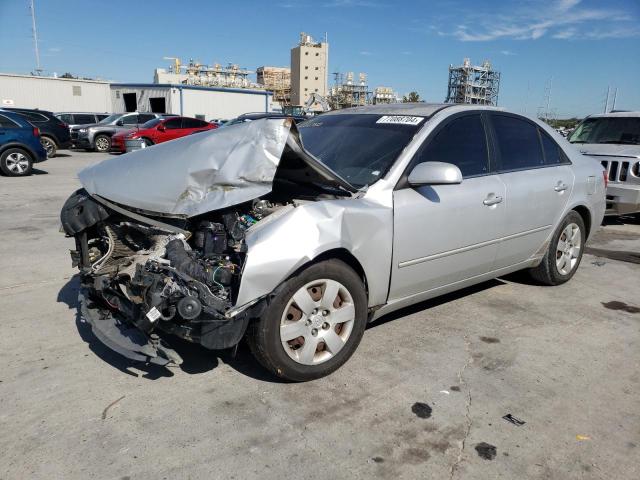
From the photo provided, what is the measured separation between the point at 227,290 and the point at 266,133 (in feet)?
3.19

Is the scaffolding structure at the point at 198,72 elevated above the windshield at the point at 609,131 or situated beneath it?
elevated above

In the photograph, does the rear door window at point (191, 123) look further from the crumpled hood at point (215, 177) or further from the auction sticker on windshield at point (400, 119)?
the crumpled hood at point (215, 177)

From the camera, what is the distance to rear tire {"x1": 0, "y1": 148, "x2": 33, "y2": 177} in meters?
12.6

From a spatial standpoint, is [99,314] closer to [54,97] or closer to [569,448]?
[569,448]

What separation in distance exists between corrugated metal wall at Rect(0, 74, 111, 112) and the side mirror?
121 feet

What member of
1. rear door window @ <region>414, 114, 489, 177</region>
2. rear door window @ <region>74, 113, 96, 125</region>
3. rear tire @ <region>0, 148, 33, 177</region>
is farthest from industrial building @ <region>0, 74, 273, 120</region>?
rear door window @ <region>414, 114, 489, 177</region>

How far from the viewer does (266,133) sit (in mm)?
3043

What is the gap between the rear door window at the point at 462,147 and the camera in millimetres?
3736

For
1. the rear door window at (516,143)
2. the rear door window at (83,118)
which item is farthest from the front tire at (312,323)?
the rear door window at (83,118)

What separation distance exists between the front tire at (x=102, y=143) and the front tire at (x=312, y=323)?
69.8 feet

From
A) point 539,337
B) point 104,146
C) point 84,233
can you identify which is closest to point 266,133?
point 84,233

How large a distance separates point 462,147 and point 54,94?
37342mm

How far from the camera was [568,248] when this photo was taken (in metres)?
5.09

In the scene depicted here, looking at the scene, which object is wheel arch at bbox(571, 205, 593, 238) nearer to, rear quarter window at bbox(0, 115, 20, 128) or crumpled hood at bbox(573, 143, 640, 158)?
crumpled hood at bbox(573, 143, 640, 158)
